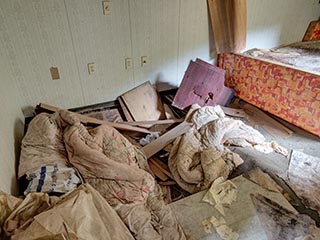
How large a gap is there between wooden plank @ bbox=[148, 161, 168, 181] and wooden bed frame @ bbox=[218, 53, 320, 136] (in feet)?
4.73

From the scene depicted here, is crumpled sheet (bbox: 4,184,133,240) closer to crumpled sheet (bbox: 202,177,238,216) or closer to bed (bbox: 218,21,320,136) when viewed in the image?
crumpled sheet (bbox: 202,177,238,216)

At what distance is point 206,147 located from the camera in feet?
6.52

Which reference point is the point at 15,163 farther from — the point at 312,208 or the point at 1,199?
the point at 312,208

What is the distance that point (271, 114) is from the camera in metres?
2.58

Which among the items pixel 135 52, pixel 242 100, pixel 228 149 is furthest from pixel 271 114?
pixel 135 52

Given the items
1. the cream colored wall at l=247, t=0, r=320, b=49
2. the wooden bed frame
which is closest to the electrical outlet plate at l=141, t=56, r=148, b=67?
the wooden bed frame

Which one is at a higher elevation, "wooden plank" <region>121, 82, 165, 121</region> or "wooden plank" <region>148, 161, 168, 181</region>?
"wooden plank" <region>121, 82, 165, 121</region>

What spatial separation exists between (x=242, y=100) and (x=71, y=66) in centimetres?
199

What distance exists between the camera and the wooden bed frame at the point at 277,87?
2.12 meters

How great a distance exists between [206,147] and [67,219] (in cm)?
131

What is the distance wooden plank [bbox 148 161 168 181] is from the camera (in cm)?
191

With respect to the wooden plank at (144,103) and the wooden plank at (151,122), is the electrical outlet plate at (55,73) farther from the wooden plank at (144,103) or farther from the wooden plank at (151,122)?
the wooden plank at (151,122)

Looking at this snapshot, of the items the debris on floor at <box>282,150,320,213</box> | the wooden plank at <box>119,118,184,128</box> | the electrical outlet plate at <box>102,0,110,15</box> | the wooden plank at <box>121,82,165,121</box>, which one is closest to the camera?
the debris on floor at <box>282,150,320,213</box>

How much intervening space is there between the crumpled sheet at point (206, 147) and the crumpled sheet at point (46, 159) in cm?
80
